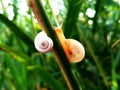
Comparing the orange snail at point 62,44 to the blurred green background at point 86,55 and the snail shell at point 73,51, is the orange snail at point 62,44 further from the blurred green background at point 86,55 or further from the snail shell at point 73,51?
the blurred green background at point 86,55

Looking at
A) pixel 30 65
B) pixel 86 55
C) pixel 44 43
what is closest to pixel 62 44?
pixel 44 43

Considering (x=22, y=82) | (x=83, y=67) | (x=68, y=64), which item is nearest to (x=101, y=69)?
(x=83, y=67)

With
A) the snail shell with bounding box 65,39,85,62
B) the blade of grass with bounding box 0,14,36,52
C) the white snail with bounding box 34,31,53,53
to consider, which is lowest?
the snail shell with bounding box 65,39,85,62

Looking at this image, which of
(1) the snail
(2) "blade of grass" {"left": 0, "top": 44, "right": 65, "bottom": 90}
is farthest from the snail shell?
(2) "blade of grass" {"left": 0, "top": 44, "right": 65, "bottom": 90}

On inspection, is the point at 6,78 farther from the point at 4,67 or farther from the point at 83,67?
the point at 83,67

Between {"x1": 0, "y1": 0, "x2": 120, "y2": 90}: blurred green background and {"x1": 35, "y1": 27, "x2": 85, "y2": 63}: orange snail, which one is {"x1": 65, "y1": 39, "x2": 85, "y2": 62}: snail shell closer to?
{"x1": 35, "y1": 27, "x2": 85, "y2": 63}: orange snail

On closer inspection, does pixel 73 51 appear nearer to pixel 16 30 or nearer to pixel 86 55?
pixel 16 30

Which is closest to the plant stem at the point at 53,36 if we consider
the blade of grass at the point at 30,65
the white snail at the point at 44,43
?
the white snail at the point at 44,43
